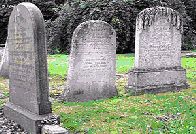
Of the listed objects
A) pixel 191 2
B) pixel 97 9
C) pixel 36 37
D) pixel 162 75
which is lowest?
pixel 162 75

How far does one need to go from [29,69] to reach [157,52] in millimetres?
4270

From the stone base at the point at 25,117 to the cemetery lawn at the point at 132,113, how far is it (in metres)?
0.51

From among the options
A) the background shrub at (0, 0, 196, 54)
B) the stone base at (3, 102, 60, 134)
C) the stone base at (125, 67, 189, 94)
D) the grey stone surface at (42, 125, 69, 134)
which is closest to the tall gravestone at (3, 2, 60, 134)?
the stone base at (3, 102, 60, 134)

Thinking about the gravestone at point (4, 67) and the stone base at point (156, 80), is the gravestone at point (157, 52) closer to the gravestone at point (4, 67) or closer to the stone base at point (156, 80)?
the stone base at point (156, 80)

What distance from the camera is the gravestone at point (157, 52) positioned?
22.1ft

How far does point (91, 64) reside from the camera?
242 inches

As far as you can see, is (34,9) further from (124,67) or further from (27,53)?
(124,67)

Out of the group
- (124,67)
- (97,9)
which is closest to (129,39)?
(97,9)

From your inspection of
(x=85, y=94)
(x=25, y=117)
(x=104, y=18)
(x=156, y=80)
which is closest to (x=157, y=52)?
(x=156, y=80)

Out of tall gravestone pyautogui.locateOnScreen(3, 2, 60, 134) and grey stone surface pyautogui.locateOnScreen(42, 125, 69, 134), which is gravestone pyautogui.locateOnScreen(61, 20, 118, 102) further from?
grey stone surface pyautogui.locateOnScreen(42, 125, 69, 134)

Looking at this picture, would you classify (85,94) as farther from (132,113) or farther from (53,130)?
(53,130)

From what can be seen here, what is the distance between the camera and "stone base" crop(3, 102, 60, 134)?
12.5 ft

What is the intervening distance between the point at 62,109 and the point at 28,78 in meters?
1.40

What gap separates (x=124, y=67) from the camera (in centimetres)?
1201
